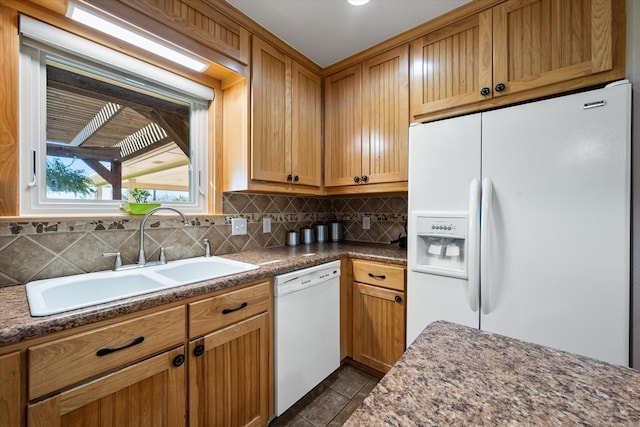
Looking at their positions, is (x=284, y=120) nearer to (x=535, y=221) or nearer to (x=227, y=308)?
(x=227, y=308)

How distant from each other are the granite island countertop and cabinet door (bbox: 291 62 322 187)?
165 centimetres

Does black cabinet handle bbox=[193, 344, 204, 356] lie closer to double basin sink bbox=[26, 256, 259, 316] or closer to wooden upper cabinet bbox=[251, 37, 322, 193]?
double basin sink bbox=[26, 256, 259, 316]

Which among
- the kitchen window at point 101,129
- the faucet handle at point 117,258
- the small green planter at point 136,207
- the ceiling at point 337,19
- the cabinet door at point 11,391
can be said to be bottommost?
the cabinet door at point 11,391

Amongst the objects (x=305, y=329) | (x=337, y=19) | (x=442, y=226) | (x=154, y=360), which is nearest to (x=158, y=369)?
(x=154, y=360)

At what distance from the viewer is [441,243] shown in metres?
1.55

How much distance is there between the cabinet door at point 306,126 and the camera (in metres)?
2.06

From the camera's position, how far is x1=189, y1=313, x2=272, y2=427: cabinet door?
1149 millimetres

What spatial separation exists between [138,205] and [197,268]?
1.61 feet

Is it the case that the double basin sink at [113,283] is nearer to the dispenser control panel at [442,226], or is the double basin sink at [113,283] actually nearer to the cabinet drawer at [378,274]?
the cabinet drawer at [378,274]

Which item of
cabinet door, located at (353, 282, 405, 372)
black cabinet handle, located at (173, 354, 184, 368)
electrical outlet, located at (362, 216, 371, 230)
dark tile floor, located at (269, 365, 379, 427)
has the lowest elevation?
dark tile floor, located at (269, 365, 379, 427)

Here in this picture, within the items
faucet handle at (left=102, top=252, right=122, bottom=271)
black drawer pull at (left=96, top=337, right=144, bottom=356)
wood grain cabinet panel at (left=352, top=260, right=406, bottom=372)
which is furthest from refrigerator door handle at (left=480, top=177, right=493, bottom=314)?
faucet handle at (left=102, top=252, right=122, bottom=271)

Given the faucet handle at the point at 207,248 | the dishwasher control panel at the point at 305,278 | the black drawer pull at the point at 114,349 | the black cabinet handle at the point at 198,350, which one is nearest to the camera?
the black drawer pull at the point at 114,349

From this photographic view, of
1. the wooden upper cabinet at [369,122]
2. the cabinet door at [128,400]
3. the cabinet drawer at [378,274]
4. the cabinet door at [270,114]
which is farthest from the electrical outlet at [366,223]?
the cabinet door at [128,400]

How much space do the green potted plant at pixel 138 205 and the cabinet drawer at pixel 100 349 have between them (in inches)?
27.8
